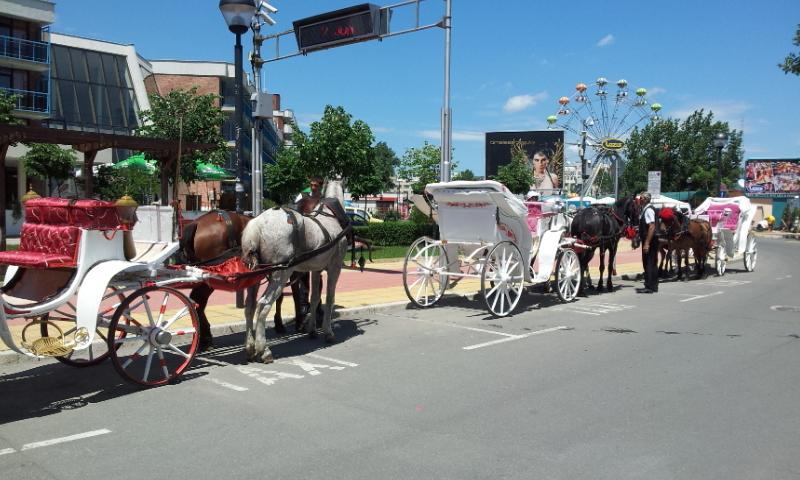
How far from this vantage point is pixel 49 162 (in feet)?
86.4

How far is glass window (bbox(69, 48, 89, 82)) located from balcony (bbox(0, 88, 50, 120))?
12.8 ft

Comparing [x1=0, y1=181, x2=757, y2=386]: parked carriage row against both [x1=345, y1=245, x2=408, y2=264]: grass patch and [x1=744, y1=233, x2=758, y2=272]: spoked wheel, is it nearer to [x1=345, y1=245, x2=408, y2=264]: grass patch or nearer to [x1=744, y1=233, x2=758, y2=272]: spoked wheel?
[x1=345, y1=245, x2=408, y2=264]: grass patch

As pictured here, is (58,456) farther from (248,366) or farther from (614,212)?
(614,212)

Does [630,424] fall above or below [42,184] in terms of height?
below

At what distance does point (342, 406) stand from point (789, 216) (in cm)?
5740

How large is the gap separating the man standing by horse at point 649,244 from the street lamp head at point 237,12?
365 inches

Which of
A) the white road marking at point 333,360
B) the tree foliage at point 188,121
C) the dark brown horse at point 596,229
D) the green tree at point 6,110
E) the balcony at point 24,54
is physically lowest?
the white road marking at point 333,360

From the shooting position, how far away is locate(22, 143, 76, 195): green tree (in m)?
26.0

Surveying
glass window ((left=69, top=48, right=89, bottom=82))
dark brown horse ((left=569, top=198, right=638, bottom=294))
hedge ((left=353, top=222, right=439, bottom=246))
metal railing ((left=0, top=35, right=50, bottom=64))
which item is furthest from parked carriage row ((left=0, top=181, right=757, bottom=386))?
glass window ((left=69, top=48, right=89, bottom=82))

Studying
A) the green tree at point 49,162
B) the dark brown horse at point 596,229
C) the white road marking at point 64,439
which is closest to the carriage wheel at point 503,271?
the dark brown horse at point 596,229

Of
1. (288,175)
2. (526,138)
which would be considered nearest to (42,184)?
(288,175)

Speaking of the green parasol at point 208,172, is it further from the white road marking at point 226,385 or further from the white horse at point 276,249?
the white road marking at point 226,385

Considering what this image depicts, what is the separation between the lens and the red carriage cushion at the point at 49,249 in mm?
5609

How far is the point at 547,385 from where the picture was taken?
6340 mm
